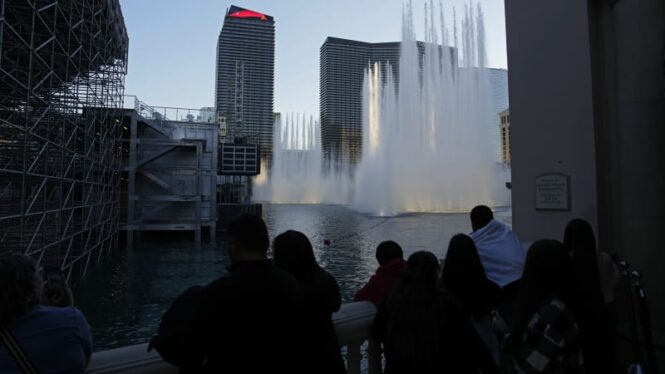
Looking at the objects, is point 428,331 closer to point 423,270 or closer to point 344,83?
point 423,270

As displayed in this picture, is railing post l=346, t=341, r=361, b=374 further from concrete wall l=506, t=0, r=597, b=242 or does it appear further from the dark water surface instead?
the dark water surface

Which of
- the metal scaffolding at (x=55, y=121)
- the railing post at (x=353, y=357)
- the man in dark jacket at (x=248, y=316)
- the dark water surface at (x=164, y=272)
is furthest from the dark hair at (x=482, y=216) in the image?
the metal scaffolding at (x=55, y=121)

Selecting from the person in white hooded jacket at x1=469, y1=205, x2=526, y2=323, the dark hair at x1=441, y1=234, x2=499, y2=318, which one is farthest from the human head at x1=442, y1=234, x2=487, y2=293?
the person in white hooded jacket at x1=469, y1=205, x2=526, y2=323

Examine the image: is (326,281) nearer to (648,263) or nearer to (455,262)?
(455,262)

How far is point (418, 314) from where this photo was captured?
8.19 feet

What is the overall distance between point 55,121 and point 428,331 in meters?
18.7

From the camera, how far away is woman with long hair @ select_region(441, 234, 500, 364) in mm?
2969

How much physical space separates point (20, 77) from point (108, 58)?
6.06m

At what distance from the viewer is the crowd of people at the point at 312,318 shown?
6.14 ft

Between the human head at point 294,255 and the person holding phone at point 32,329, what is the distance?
1087 millimetres

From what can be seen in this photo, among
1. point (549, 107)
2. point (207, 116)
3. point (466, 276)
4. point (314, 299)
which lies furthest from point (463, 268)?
point (207, 116)

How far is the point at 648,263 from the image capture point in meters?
4.40

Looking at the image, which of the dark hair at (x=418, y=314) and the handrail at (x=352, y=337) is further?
the dark hair at (x=418, y=314)

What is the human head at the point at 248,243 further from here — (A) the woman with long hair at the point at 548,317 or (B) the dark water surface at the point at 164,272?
(B) the dark water surface at the point at 164,272
